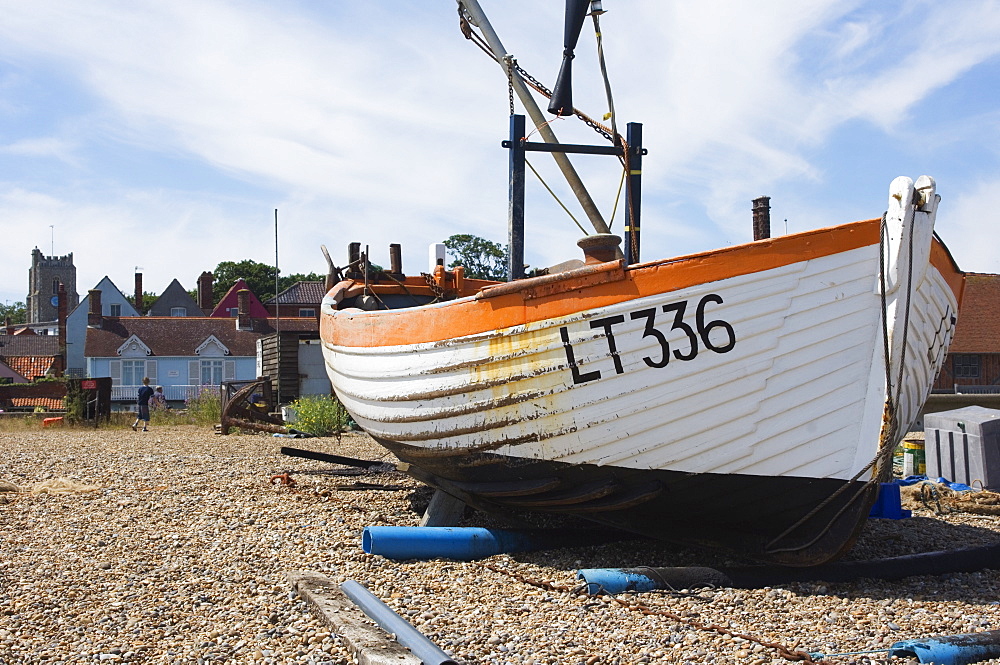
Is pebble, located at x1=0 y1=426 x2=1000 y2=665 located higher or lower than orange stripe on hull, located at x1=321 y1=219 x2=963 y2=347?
lower

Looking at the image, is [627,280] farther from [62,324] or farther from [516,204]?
[62,324]

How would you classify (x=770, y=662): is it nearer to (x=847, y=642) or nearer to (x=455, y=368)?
(x=847, y=642)

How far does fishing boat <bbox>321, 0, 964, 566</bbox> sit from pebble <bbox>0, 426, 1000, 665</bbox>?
0.46 meters

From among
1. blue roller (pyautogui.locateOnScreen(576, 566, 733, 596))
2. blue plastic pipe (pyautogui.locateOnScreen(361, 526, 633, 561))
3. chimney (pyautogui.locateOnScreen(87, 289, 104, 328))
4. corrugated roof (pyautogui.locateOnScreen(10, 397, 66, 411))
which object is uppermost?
chimney (pyautogui.locateOnScreen(87, 289, 104, 328))

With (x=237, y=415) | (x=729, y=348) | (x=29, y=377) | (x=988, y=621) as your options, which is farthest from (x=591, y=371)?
(x=29, y=377)

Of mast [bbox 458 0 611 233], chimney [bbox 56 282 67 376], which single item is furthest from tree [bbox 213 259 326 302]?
mast [bbox 458 0 611 233]

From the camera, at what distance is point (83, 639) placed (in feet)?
11.8

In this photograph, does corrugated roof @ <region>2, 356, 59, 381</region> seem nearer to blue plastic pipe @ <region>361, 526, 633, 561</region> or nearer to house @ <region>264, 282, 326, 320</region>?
house @ <region>264, 282, 326, 320</region>

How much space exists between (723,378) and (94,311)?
3986 cm

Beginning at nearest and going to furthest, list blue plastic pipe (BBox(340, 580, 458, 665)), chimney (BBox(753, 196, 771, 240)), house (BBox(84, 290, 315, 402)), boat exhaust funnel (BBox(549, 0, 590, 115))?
1. blue plastic pipe (BBox(340, 580, 458, 665))
2. boat exhaust funnel (BBox(549, 0, 590, 115))
3. chimney (BBox(753, 196, 771, 240))
4. house (BBox(84, 290, 315, 402))

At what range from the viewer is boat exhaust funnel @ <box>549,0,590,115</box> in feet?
22.2

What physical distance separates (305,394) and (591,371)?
50.2 feet

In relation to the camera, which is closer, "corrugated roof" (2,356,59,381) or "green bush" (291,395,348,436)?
"green bush" (291,395,348,436)

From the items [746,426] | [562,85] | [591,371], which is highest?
[562,85]
